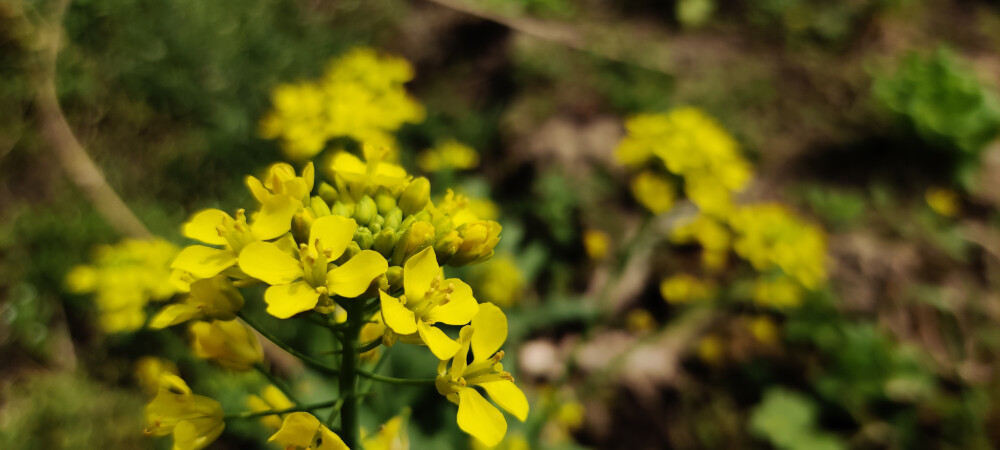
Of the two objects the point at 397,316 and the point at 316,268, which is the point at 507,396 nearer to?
the point at 397,316

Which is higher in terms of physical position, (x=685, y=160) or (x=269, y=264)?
(x=269, y=264)

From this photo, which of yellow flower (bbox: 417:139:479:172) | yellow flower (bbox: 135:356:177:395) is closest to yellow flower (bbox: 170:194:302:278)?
yellow flower (bbox: 135:356:177:395)

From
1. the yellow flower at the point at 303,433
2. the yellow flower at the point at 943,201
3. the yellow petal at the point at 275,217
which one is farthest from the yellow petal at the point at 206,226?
the yellow flower at the point at 943,201

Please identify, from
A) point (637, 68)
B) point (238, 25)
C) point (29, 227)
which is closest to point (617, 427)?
point (637, 68)

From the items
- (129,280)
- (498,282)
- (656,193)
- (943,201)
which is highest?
(656,193)

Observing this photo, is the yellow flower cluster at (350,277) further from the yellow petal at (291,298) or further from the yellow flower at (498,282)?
the yellow flower at (498,282)

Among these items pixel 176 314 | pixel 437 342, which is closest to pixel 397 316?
pixel 437 342

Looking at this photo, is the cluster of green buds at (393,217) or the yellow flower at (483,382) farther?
the cluster of green buds at (393,217)
